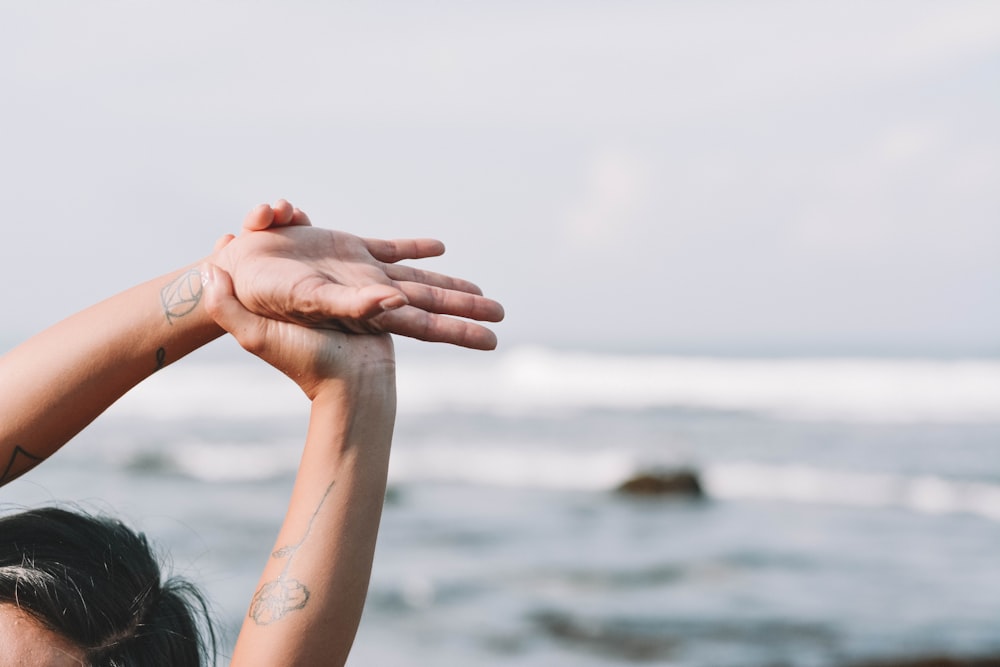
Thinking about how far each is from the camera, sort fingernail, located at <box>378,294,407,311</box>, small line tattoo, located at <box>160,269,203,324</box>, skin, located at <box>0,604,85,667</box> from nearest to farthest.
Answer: skin, located at <box>0,604,85,667</box> < fingernail, located at <box>378,294,407,311</box> < small line tattoo, located at <box>160,269,203,324</box>

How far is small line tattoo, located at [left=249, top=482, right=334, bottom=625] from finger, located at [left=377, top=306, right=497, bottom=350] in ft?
1.29

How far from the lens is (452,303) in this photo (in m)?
2.29

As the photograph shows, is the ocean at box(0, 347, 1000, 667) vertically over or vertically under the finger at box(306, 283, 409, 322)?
over

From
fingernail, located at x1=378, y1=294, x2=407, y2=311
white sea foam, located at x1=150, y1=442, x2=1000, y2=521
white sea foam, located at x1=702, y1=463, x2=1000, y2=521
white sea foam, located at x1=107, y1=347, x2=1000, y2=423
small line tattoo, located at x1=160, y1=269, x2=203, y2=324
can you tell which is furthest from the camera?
white sea foam, located at x1=107, y1=347, x2=1000, y2=423

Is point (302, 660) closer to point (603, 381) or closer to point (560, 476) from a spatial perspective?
point (560, 476)

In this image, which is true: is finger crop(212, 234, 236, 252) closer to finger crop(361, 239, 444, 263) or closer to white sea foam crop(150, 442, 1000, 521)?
finger crop(361, 239, 444, 263)

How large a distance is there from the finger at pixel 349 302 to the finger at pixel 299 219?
0.37 m

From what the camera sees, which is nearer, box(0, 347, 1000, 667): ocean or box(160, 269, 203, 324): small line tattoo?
box(160, 269, 203, 324): small line tattoo

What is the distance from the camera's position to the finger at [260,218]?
2.35 meters

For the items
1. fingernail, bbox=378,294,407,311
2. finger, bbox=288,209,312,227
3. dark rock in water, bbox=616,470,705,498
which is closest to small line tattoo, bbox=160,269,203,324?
finger, bbox=288,209,312,227

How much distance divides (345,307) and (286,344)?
0.71 ft

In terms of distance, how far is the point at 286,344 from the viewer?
7.25 feet

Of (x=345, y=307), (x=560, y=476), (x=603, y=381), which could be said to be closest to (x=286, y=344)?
(x=345, y=307)

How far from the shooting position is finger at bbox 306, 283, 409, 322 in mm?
2045
